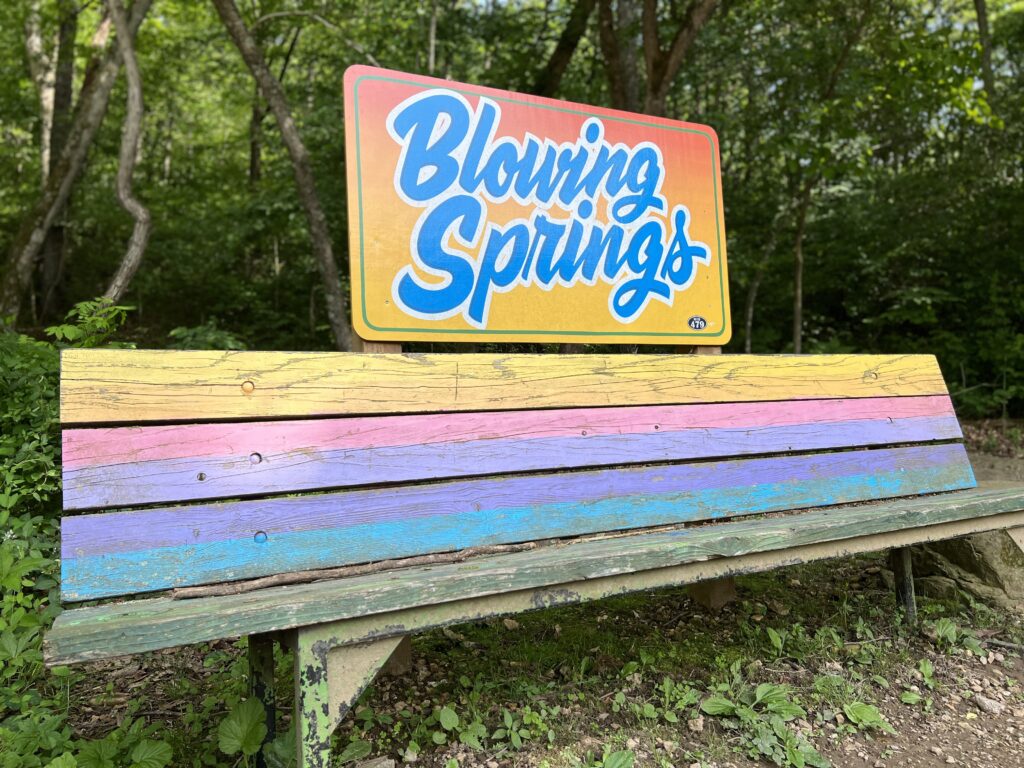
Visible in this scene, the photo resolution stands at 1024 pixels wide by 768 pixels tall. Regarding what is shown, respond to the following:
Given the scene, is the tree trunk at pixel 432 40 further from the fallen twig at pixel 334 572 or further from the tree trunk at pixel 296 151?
the fallen twig at pixel 334 572

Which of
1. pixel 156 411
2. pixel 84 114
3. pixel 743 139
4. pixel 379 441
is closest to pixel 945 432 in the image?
pixel 379 441

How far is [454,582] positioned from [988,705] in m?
2.02

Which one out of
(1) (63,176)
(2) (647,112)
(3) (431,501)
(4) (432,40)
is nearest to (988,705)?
(3) (431,501)

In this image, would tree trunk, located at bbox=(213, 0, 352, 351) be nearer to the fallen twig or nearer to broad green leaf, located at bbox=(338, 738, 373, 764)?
the fallen twig

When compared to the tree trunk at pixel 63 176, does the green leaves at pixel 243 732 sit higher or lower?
lower

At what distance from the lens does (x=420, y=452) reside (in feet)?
6.68

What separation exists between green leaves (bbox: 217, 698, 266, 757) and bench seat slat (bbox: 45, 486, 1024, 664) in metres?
0.35

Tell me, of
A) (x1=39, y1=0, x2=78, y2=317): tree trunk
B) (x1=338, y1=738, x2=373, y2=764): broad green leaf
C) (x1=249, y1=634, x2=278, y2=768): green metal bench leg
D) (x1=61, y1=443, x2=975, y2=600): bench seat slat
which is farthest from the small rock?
(x1=39, y1=0, x2=78, y2=317): tree trunk

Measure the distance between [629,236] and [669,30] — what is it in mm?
7714

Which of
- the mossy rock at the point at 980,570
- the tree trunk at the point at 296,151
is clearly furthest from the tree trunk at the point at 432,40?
the mossy rock at the point at 980,570

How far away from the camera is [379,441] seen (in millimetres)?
1981

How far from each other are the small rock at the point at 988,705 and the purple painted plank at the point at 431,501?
2.60ft

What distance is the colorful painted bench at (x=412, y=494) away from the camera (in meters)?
1.56

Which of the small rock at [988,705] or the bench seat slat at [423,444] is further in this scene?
the small rock at [988,705]
